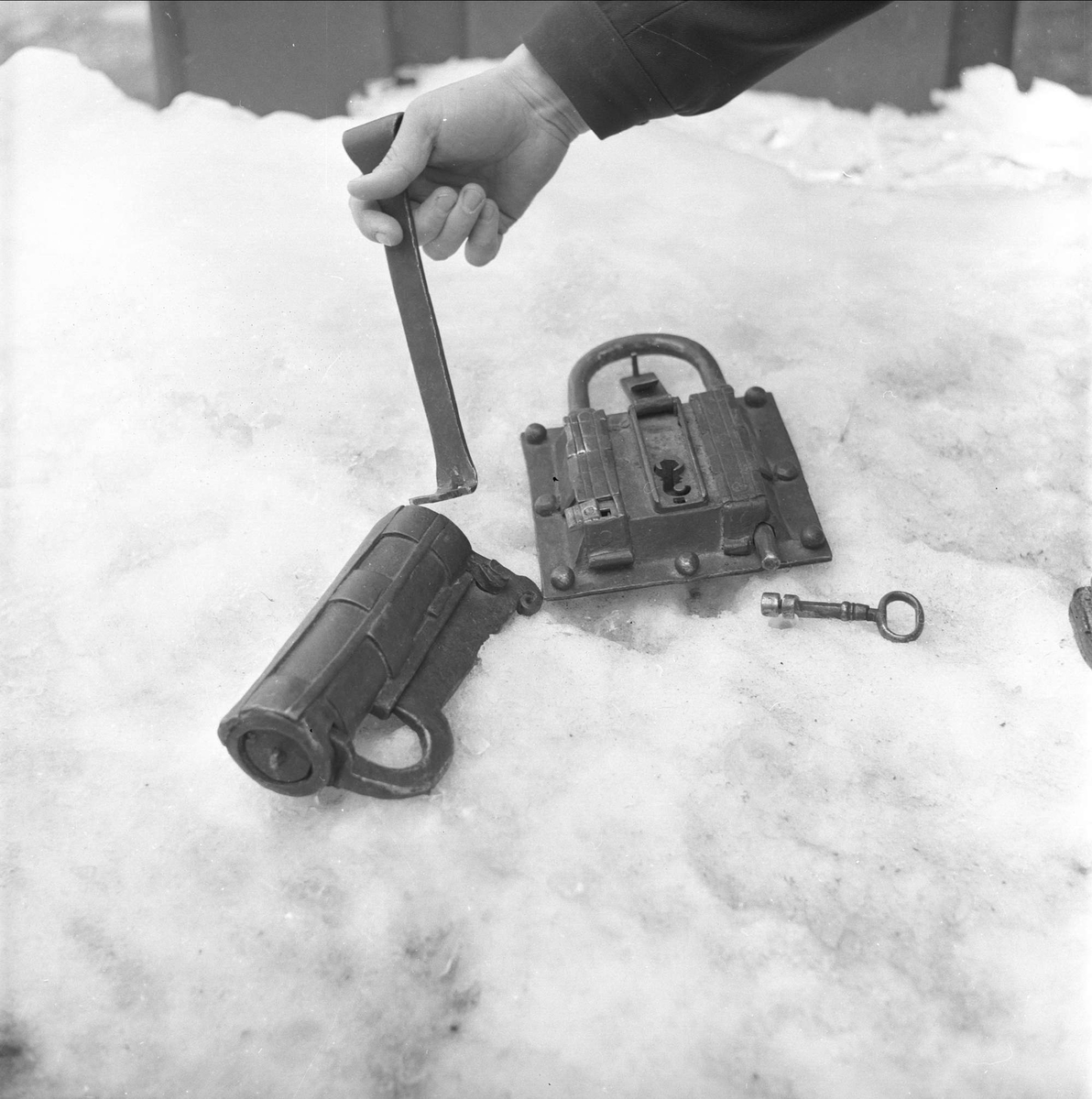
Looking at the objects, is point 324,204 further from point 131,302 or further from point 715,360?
point 715,360

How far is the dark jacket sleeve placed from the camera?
1728 millimetres

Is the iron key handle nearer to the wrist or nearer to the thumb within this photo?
the thumb

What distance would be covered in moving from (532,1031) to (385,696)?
17.5 inches

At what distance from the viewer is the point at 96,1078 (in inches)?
48.1

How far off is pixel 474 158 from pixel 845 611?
95 centimetres

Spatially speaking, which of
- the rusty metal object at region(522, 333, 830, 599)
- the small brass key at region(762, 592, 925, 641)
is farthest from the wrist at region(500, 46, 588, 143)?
the small brass key at region(762, 592, 925, 641)

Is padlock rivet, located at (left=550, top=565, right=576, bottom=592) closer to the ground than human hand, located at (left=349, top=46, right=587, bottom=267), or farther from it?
closer to the ground

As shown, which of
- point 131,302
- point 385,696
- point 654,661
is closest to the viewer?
point 385,696

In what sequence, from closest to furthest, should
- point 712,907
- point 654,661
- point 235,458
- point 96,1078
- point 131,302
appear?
point 96,1078, point 712,907, point 654,661, point 235,458, point 131,302

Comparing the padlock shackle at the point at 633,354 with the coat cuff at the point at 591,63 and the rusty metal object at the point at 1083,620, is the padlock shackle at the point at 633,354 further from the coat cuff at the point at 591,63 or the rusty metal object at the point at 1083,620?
the rusty metal object at the point at 1083,620

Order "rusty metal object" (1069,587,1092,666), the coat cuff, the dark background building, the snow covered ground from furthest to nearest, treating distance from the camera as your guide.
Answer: the dark background building, the coat cuff, "rusty metal object" (1069,587,1092,666), the snow covered ground

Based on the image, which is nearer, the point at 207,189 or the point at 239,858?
the point at 239,858

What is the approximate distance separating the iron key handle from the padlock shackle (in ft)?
0.92

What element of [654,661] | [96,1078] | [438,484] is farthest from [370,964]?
[438,484]
